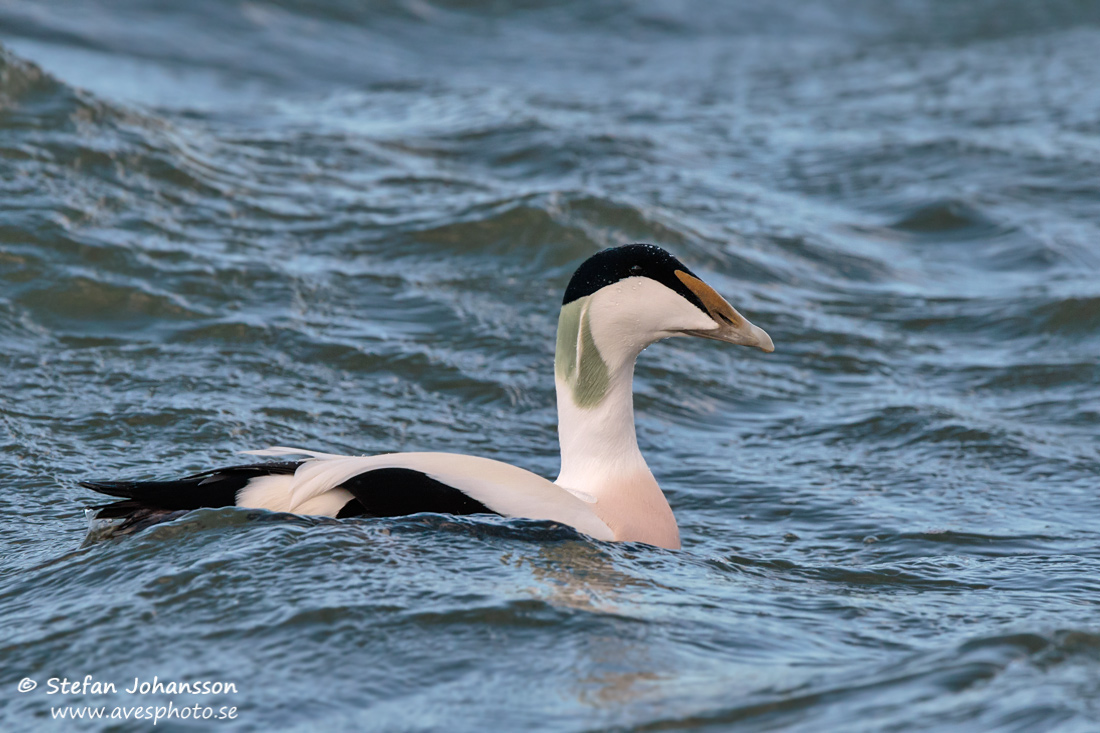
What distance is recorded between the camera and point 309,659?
333 cm

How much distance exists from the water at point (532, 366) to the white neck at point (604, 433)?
19cm

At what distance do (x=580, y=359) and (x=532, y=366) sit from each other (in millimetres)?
2531

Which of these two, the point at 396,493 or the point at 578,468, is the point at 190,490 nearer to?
the point at 396,493

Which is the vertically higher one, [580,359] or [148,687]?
[580,359]

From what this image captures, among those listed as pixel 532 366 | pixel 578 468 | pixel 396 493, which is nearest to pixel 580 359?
pixel 578 468

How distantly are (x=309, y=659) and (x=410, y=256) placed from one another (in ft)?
16.9

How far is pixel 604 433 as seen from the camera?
4418mm

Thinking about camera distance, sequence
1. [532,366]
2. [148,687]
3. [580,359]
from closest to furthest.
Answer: [148,687]
[580,359]
[532,366]

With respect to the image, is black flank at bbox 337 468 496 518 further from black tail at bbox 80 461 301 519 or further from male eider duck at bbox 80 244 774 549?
black tail at bbox 80 461 301 519

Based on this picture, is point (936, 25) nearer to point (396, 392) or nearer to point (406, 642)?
point (396, 392)

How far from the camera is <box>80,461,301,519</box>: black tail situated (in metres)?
3.90

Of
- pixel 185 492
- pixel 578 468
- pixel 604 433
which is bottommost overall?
pixel 185 492

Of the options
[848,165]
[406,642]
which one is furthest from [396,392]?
[848,165]

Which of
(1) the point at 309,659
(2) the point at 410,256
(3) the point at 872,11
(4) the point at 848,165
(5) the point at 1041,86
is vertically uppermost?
(3) the point at 872,11
